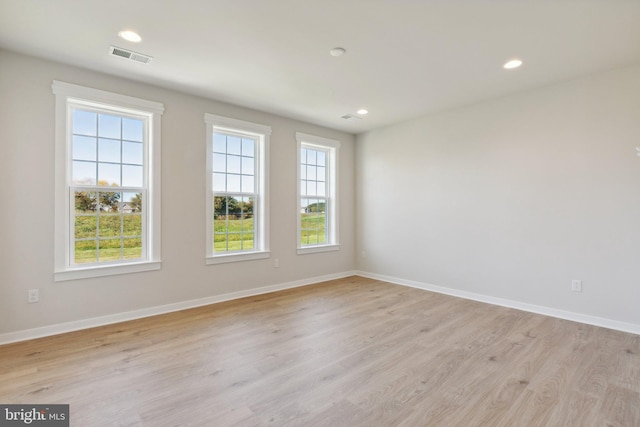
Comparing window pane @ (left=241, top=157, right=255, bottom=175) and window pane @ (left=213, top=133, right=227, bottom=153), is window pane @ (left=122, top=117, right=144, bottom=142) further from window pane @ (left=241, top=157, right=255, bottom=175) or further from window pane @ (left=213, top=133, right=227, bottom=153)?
window pane @ (left=241, top=157, right=255, bottom=175)

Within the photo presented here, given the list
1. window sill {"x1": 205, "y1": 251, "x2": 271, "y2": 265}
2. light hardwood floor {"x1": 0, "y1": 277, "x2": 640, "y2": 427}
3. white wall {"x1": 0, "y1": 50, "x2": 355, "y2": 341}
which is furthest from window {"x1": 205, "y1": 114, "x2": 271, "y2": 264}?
light hardwood floor {"x1": 0, "y1": 277, "x2": 640, "y2": 427}

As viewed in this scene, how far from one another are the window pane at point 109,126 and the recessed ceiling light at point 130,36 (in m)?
1.14

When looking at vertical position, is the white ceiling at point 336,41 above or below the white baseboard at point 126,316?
above

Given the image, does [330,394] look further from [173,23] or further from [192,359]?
[173,23]

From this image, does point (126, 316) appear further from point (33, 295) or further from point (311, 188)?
point (311, 188)

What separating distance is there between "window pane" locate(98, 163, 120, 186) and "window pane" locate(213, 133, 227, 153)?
1.23 metres

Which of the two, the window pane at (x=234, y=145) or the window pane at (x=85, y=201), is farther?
the window pane at (x=234, y=145)

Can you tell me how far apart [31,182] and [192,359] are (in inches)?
93.0

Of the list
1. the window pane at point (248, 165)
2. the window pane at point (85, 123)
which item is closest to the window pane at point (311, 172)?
the window pane at point (248, 165)

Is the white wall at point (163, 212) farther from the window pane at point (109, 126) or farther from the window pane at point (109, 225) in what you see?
the window pane at point (109, 225)

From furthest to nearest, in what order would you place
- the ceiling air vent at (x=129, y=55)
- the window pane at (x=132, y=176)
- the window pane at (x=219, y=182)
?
the window pane at (x=219, y=182)
the window pane at (x=132, y=176)
the ceiling air vent at (x=129, y=55)

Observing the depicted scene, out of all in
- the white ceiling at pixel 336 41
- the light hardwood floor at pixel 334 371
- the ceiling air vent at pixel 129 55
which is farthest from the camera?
the ceiling air vent at pixel 129 55

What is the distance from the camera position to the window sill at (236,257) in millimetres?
4188

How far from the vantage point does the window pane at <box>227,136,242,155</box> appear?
14.7ft
